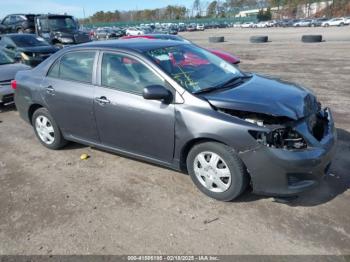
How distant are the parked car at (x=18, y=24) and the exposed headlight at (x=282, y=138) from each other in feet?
71.5

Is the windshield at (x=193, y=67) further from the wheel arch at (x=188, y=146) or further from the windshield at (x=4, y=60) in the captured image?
the windshield at (x=4, y=60)

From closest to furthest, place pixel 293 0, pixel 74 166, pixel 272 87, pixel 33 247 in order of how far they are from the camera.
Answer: pixel 33 247 → pixel 272 87 → pixel 74 166 → pixel 293 0

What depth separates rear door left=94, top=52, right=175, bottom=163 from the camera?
3988mm

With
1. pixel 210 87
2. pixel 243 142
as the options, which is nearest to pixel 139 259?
pixel 243 142

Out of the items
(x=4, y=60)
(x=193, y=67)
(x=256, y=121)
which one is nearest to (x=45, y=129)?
(x=193, y=67)

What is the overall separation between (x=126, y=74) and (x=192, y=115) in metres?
1.10

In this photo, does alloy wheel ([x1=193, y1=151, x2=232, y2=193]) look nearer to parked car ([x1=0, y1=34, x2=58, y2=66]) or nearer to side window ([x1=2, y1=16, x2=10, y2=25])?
parked car ([x1=0, y1=34, x2=58, y2=66])

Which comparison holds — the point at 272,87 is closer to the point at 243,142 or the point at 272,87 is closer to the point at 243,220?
the point at 243,142

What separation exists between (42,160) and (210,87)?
9.20ft

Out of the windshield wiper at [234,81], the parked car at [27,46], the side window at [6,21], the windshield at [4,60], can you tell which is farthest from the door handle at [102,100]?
the side window at [6,21]

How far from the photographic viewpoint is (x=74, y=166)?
4.90 m

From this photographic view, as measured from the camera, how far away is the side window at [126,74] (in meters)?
4.09

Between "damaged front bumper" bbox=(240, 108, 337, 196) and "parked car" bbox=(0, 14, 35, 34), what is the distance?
71.5 feet

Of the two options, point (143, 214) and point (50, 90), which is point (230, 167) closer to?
point (143, 214)
